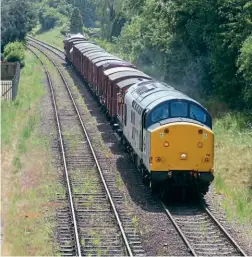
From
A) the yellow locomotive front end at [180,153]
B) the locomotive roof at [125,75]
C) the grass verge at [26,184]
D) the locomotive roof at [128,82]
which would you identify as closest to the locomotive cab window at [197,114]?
the yellow locomotive front end at [180,153]

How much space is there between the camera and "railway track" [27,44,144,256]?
1544cm

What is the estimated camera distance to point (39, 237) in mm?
15961

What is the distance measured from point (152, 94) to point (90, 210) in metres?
4.92

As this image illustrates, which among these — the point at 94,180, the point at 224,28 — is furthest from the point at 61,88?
the point at 94,180

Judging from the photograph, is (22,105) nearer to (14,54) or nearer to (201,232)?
(201,232)

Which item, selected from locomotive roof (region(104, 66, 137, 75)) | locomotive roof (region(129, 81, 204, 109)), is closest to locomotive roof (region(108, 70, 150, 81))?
locomotive roof (region(104, 66, 137, 75))

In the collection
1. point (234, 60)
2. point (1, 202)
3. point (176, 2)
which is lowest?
point (1, 202)

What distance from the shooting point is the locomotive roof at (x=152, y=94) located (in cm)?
1964

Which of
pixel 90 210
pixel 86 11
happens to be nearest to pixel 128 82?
pixel 90 210

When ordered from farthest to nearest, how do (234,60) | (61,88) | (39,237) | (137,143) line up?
(61,88) → (234,60) → (137,143) → (39,237)

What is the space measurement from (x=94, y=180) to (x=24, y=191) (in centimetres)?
257

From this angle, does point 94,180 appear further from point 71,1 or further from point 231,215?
point 71,1

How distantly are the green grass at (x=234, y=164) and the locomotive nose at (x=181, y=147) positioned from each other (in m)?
1.65

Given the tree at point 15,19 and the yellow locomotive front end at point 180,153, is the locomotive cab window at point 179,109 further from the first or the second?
the tree at point 15,19
